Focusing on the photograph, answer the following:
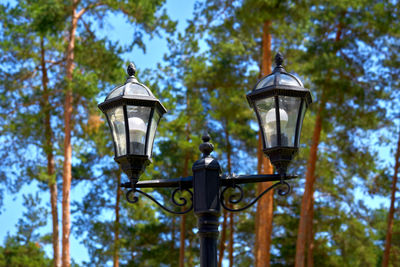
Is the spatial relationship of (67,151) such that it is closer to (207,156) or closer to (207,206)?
(207,156)

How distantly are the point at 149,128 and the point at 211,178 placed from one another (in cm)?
49

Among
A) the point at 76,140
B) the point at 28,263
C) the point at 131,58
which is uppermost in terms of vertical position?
the point at 131,58

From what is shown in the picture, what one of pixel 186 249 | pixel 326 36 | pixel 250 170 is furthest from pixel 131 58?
pixel 186 249

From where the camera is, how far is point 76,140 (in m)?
17.3

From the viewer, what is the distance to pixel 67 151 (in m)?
14.7

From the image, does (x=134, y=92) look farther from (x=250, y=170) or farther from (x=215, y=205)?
(x=250, y=170)

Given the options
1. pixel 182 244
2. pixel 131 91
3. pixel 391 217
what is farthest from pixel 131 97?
pixel 182 244

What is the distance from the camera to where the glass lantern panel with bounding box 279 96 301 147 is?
11.2 feet

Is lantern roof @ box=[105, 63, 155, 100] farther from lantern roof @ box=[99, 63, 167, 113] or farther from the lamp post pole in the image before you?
the lamp post pole

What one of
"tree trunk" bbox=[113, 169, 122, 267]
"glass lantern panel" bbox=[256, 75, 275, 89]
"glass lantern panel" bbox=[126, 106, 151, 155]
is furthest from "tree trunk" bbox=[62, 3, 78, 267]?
"glass lantern panel" bbox=[256, 75, 275, 89]

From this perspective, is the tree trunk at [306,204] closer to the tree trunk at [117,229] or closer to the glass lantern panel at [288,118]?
the tree trunk at [117,229]

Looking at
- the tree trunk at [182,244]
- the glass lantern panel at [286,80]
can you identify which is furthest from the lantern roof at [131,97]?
the tree trunk at [182,244]

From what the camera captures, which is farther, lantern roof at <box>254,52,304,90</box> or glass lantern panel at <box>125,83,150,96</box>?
glass lantern panel at <box>125,83,150,96</box>

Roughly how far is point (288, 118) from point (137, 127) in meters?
0.92
